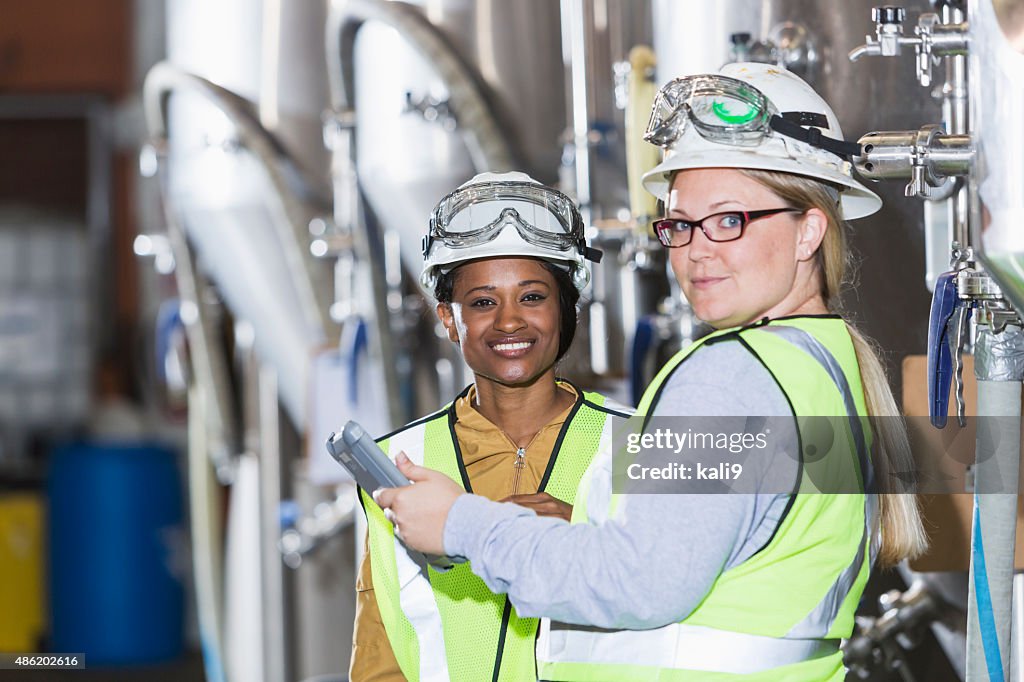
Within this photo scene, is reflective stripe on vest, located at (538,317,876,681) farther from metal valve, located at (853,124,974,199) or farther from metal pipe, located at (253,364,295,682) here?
metal pipe, located at (253,364,295,682)

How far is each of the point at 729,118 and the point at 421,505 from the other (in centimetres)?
43

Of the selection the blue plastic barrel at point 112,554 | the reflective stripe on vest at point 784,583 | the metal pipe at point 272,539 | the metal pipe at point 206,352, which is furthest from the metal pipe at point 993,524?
the blue plastic barrel at point 112,554

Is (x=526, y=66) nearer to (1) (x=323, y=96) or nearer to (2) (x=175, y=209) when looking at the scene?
(1) (x=323, y=96)

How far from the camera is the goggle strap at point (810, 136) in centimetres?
118

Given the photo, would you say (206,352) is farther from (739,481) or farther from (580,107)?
(739,481)

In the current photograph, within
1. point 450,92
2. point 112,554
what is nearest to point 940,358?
point 450,92

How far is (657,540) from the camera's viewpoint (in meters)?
1.06

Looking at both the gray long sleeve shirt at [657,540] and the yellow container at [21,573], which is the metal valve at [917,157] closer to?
the gray long sleeve shirt at [657,540]

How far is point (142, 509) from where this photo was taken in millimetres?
5672

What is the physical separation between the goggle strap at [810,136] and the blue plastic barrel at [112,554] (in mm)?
4851

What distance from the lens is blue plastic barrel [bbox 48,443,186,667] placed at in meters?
5.54

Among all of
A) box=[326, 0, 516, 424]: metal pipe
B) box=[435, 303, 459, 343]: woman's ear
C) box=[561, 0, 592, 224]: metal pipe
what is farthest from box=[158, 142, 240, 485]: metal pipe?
box=[435, 303, 459, 343]: woman's ear

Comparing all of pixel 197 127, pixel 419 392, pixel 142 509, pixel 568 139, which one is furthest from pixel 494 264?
pixel 142 509

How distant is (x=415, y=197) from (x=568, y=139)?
365 millimetres
